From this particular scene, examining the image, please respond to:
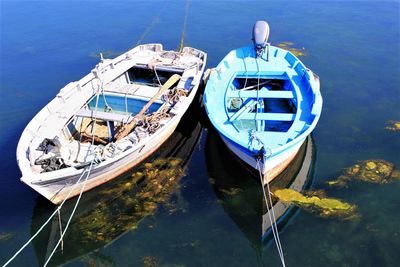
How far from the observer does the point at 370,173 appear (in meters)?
13.0

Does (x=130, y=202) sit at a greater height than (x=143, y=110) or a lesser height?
lesser

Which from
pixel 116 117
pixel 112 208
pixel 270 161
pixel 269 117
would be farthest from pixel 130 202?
pixel 269 117

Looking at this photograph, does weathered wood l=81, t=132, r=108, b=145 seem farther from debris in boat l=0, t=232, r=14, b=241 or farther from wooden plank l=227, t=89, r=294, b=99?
wooden plank l=227, t=89, r=294, b=99

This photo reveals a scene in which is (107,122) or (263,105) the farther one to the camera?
(263,105)

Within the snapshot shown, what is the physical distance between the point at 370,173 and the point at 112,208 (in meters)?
9.44

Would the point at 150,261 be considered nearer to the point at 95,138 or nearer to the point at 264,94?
the point at 95,138

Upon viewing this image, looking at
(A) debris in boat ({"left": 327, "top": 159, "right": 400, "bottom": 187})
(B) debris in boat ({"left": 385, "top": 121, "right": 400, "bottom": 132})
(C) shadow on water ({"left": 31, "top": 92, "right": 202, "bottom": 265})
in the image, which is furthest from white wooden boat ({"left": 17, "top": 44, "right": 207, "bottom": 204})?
(B) debris in boat ({"left": 385, "top": 121, "right": 400, "bottom": 132})

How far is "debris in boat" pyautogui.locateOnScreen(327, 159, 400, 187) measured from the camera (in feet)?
41.6

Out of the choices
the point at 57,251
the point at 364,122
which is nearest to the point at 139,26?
the point at 364,122

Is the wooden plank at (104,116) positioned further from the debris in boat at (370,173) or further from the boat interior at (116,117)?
the debris in boat at (370,173)

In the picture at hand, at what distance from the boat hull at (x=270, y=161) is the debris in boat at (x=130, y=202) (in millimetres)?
2538

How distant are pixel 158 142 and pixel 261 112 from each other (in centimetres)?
434

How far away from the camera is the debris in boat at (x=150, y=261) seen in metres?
10.2

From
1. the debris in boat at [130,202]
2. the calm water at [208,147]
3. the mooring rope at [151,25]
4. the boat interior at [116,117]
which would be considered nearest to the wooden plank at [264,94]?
the boat interior at [116,117]
